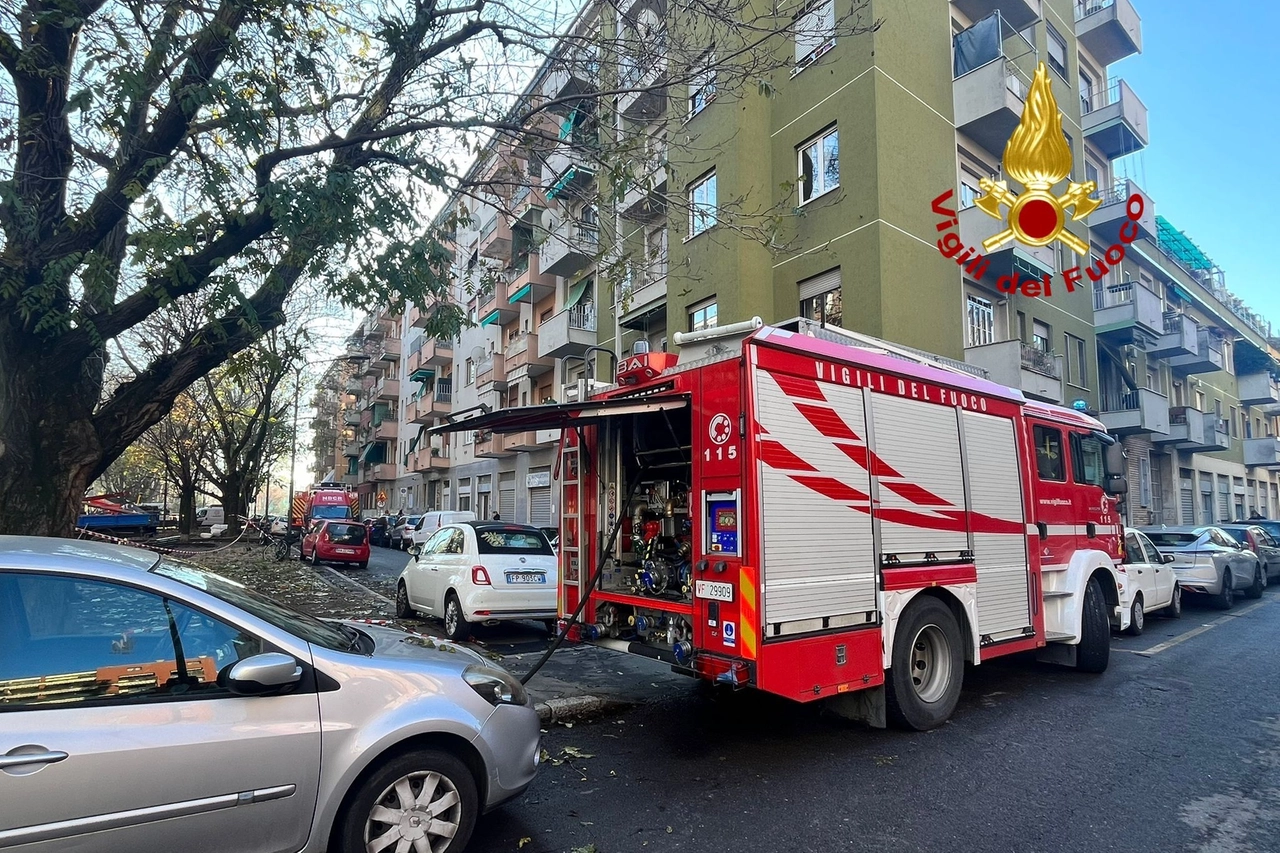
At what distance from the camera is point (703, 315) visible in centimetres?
1811

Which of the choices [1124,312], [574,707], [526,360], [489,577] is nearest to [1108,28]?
[1124,312]

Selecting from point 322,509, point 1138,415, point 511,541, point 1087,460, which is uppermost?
point 1138,415

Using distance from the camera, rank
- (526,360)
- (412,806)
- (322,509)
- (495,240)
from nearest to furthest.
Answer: (412,806) < (526,360) < (322,509) < (495,240)

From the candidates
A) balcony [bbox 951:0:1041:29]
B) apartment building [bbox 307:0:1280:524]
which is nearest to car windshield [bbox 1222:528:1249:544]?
apartment building [bbox 307:0:1280:524]

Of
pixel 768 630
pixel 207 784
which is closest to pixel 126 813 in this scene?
pixel 207 784

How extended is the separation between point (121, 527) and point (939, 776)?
35.8 metres

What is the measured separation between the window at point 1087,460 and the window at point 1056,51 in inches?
668

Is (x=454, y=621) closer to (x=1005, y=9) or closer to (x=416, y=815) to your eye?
(x=416, y=815)

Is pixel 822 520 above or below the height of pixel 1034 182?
below

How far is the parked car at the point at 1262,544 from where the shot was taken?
15250 millimetres

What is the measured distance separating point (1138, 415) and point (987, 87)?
38.5ft

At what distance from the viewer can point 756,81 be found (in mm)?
8180

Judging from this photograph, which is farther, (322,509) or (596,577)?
(322,509)

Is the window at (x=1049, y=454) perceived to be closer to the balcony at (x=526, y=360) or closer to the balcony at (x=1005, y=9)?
the balcony at (x=1005, y=9)
